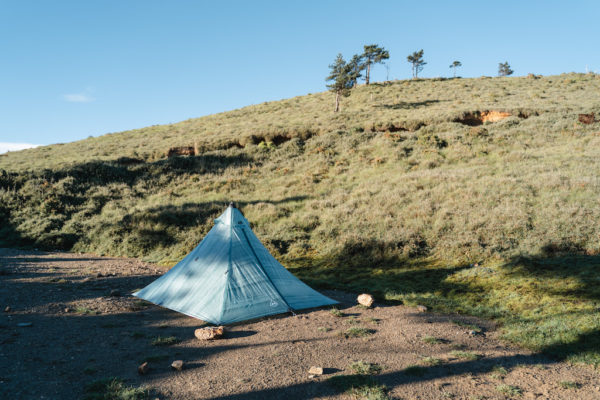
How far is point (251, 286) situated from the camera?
818 cm

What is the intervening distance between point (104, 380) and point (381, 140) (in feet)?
86.5

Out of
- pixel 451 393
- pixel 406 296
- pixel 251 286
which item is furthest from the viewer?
pixel 406 296

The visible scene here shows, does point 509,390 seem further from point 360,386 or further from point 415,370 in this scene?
point 360,386

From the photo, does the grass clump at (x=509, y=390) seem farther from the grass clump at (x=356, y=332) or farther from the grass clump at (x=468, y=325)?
the grass clump at (x=356, y=332)

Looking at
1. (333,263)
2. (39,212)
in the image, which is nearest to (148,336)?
(333,263)

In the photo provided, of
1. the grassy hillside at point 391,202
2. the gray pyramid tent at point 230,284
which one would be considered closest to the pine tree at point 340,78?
the grassy hillside at point 391,202

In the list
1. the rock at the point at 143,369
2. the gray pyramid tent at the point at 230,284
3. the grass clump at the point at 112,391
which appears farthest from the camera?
the gray pyramid tent at the point at 230,284

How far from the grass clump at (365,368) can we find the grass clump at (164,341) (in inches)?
131

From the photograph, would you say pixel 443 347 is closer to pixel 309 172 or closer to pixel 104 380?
pixel 104 380

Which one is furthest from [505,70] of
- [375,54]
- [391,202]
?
[391,202]

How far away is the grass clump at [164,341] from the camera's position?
646cm

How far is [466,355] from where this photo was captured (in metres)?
5.96

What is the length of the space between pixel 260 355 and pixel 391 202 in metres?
12.1

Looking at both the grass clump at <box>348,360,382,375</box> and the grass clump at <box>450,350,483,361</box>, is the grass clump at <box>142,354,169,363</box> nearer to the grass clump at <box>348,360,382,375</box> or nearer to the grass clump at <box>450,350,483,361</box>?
the grass clump at <box>348,360,382,375</box>
